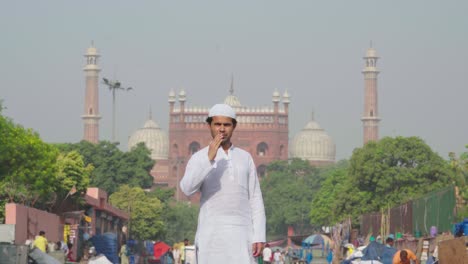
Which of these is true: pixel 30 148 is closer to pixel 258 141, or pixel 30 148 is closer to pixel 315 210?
pixel 315 210

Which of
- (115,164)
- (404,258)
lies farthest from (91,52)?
(404,258)

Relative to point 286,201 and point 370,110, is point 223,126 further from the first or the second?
point 370,110

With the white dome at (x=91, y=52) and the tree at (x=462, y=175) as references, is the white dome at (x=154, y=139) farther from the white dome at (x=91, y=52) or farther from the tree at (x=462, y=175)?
the tree at (x=462, y=175)

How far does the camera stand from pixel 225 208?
350 inches

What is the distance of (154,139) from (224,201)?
160 meters

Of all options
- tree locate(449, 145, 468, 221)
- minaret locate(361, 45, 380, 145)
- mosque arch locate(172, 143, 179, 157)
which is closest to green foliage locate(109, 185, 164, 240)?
tree locate(449, 145, 468, 221)

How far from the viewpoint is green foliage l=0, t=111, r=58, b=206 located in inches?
1459

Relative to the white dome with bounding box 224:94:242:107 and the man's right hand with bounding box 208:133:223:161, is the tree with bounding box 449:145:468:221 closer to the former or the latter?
the man's right hand with bounding box 208:133:223:161

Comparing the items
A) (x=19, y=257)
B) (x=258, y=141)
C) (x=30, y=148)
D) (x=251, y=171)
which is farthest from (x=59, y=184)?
(x=258, y=141)

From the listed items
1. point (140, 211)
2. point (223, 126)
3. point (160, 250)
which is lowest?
point (223, 126)

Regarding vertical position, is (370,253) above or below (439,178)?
below

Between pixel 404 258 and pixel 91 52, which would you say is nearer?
pixel 404 258

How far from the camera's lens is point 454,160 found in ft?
115

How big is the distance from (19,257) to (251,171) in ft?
32.7
